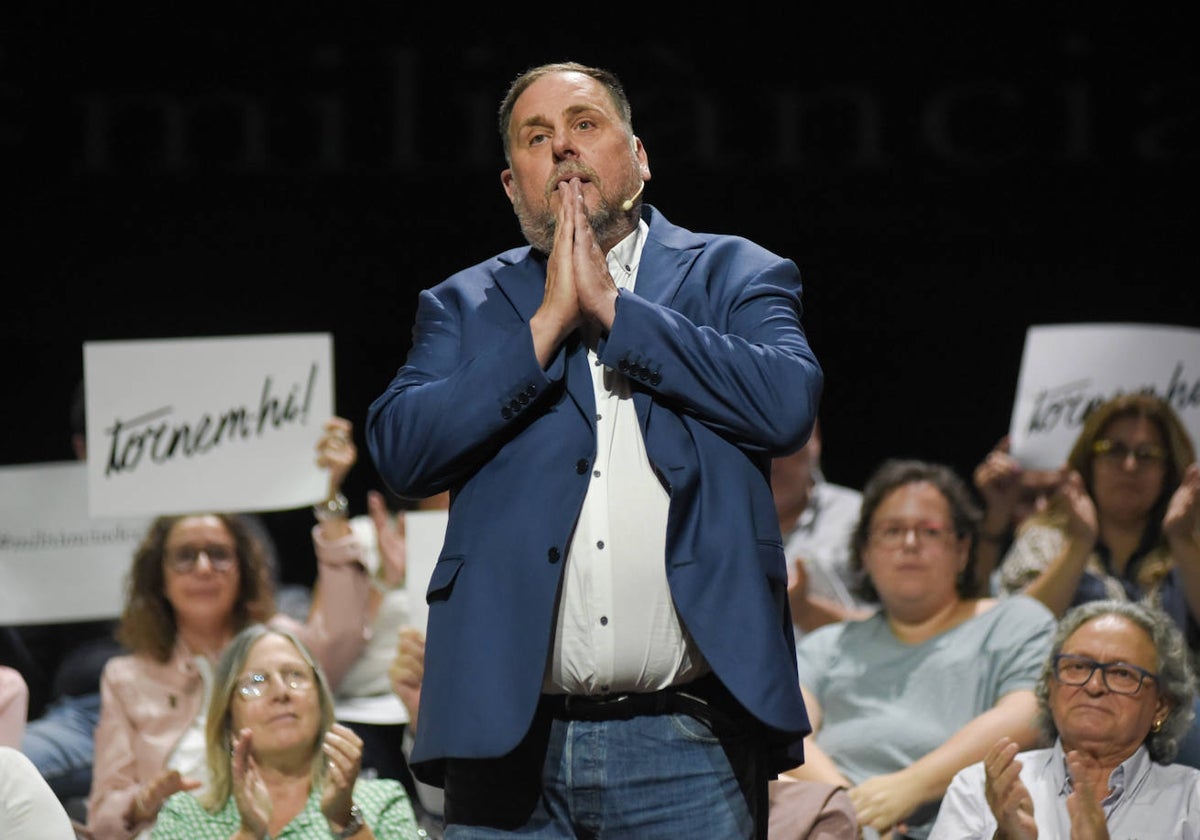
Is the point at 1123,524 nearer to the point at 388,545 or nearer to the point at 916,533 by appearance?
the point at 916,533

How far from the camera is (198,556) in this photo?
4168 millimetres

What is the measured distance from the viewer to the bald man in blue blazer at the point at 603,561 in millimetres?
1845

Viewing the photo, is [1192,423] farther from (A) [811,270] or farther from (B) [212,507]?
(B) [212,507]

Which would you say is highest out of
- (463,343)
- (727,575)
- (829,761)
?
(463,343)

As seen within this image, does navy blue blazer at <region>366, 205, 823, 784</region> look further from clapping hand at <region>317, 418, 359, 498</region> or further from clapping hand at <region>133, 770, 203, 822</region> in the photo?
clapping hand at <region>317, 418, 359, 498</region>

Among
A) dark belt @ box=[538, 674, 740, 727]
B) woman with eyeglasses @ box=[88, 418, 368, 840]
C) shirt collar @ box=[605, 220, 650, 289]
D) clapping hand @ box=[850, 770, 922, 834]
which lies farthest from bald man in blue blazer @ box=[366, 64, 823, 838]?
woman with eyeglasses @ box=[88, 418, 368, 840]

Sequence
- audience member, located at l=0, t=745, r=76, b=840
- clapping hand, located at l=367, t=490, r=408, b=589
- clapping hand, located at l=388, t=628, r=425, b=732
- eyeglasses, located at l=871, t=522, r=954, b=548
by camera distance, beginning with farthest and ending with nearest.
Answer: clapping hand, located at l=367, t=490, r=408, b=589 < eyeglasses, located at l=871, t=522, r=954, b=548 < clapping hand, located at l=388, t=628, r=425, b=732 < audience member, located at l=0, t=745, r=76, b=840

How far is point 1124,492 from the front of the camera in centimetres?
434

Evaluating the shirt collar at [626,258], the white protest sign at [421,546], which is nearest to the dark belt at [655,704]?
the shirt collar at [626,258]

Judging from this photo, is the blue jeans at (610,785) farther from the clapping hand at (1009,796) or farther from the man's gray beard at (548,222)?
the clapping hand at (1009,796)

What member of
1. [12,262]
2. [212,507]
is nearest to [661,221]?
[212,507]

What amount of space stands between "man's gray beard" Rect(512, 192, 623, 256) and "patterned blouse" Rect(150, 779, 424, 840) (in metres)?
1.57

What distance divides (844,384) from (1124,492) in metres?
1.51

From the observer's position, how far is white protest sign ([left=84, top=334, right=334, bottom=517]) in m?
4.04
